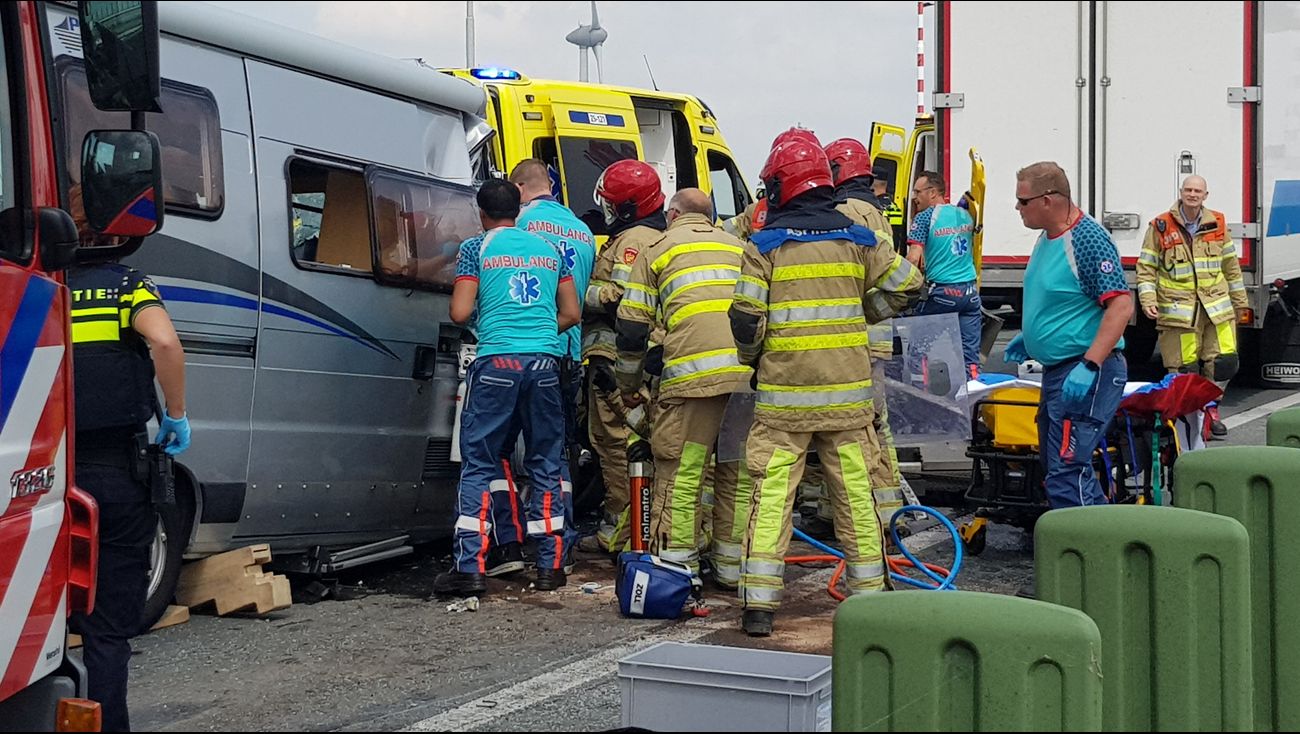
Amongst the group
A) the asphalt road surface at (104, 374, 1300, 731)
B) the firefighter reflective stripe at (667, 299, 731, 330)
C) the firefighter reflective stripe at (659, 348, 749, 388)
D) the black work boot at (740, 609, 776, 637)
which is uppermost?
the firefighter reflective stripe at (667, 299, 731, 330)

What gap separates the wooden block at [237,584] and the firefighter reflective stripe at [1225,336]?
7.61 meters

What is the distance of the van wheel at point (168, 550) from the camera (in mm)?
6156

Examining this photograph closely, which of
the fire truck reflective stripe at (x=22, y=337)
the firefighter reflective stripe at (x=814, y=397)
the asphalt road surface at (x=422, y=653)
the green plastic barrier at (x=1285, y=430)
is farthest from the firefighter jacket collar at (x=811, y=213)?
the fire truck reflective stripe at (x=22, y=337)

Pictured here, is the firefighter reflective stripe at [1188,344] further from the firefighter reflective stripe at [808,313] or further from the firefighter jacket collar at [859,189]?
the firefighter reflective stripe at [808,313]

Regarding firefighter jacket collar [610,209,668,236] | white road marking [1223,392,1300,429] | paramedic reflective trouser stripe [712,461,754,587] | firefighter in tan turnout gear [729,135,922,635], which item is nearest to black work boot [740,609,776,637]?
firefighter in tan turnout gear [729,135,922,635]

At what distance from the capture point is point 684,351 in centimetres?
691

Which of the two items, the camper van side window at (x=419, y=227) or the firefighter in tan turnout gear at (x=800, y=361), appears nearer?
the firefighter in tan turnout gear at (x=800, y=361)

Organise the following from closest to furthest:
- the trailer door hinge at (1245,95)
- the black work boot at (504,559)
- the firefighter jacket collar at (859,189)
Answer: the black work boot at (504,559)
the firefighter jacket collar at (859,189)
the trailer door hinge at (1245,95)

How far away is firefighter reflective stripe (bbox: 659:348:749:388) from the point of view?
6863 mm

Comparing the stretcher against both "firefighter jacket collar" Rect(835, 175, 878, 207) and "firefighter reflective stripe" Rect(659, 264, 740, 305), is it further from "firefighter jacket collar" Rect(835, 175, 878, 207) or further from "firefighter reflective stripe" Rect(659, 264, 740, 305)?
"firefighter reflective stripe" Rect(659, 264, 740, 305)

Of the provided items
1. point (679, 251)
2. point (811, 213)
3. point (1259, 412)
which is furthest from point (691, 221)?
point (1259, 412)

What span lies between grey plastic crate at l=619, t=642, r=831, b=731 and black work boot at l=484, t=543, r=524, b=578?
299 centimetres

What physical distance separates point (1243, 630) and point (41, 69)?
3.32 m

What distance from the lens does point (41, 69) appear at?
4090 millimetres
